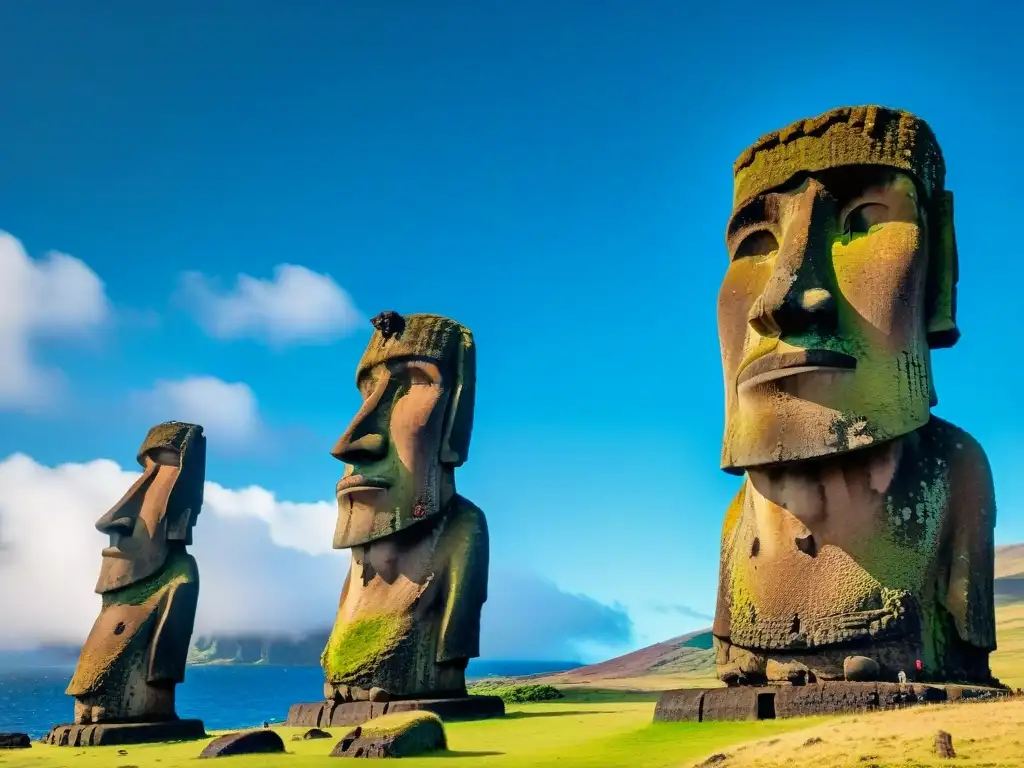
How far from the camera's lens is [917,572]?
8.73 meters

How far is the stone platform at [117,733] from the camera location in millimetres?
12578

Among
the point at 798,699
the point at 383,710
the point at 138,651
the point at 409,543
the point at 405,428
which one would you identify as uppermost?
the point at 405,428

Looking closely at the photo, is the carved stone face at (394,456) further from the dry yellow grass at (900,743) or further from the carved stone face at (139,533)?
the dry yellow grass at (900,743)

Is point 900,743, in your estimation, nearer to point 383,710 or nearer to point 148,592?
point 383,710

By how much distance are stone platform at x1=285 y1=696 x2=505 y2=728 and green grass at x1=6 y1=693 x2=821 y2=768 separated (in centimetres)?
35

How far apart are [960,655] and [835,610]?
1242 mm

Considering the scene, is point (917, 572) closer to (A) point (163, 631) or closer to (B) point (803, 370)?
(B) point (803, 370)

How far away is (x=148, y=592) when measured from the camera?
551 inches

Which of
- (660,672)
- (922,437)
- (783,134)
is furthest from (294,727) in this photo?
(660,672)

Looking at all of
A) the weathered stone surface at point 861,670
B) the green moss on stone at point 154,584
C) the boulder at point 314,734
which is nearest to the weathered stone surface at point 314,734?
the boulder at point 314,734

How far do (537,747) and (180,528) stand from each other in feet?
25.3

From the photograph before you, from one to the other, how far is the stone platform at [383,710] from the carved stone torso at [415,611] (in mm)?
296

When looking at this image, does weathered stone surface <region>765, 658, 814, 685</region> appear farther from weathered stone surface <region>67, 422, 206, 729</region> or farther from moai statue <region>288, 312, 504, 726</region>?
weathered stone surface <region>67, 422, 206, 729</region>

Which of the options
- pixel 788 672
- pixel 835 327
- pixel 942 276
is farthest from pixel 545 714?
pixel 942 276
